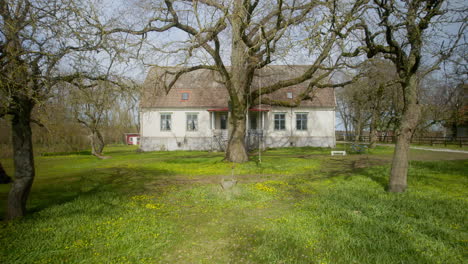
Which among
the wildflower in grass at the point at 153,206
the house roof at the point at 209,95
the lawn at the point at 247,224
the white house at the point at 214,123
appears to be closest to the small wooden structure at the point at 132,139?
the white house at the point at 214,123

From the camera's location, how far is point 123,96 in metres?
7.59

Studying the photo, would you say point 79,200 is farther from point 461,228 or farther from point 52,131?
point 461,228

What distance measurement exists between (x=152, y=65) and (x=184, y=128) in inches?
680

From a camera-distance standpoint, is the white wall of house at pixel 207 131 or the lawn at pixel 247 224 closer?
the lawn at pixel 247 224

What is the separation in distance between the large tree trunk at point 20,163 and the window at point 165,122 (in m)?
23.1

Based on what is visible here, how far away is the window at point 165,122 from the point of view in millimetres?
29297

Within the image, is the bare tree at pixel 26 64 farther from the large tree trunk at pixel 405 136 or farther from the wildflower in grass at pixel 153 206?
the large tree trunk at pixel 405 136

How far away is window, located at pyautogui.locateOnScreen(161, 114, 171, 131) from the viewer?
96.1ft

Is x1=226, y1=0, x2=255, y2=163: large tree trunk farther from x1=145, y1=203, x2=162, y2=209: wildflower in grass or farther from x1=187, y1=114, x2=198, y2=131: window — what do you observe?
x1=187, y1=114, x2=198, y2=131: window

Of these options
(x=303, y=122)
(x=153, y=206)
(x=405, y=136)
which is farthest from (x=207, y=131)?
(x=405, y=136)

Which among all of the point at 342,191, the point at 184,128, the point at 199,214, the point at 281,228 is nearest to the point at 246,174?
the point at 342,191

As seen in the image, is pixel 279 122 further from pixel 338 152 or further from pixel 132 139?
pixel 132 139

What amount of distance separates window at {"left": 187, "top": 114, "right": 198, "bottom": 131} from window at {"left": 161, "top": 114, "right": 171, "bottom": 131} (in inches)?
80.7

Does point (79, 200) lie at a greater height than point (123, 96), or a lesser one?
lesser
